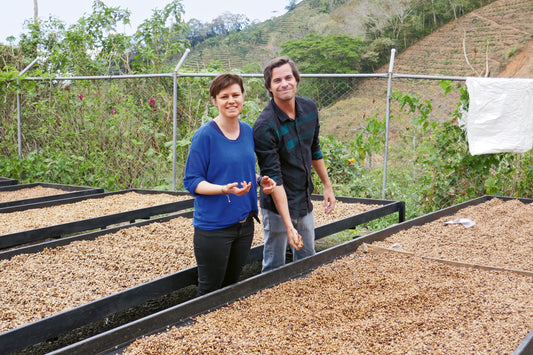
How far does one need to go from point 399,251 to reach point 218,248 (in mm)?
1325

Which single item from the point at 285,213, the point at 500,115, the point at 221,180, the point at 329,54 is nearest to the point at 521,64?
the point at 329,54

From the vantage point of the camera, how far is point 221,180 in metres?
2.12

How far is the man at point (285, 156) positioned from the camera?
7.41 feet

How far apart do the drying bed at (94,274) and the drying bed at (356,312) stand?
41cm

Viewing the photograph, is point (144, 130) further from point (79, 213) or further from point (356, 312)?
point (356, 312)

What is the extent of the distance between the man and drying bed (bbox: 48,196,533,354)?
19cm

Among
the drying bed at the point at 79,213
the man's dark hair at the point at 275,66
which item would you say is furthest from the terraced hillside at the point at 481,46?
the man's dark hair at the point at 275,66

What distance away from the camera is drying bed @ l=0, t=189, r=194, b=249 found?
359 cm

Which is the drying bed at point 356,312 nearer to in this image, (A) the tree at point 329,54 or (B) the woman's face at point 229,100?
(B) the woman's face at point 229,100

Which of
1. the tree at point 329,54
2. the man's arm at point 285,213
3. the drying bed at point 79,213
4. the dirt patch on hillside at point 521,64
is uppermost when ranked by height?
the tree at point 329,54

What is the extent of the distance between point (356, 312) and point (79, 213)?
10.7ft

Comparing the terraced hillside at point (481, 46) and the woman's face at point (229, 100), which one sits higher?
the terraced hillside at point (481, 46)

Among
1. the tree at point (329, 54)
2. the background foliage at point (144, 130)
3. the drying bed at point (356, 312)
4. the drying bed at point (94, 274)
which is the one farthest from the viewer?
the tree at point (329, 54)

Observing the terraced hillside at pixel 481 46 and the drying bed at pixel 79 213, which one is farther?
the terraced hillside at pixel 481 46
